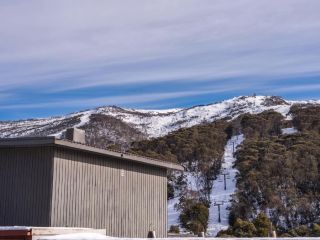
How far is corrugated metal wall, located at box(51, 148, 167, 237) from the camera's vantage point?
625 inches

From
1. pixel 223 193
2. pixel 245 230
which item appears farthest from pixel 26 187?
pixel 223 193

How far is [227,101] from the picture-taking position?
108m

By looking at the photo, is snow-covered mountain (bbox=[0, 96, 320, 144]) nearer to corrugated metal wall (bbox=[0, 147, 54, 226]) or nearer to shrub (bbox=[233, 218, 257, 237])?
shrub (bbox=[233, 218, 257, 237])

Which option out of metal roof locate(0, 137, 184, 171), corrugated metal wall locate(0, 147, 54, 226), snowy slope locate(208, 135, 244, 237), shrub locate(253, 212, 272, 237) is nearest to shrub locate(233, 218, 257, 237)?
shrub locate(253, 212, 272, 237)

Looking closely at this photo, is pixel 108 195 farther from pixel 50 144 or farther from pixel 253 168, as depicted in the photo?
pixel 253 168

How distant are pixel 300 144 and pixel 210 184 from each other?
25.8 ft

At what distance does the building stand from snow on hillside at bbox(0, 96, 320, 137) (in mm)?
67372

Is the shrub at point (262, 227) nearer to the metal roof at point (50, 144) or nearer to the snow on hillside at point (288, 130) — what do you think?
the metal roof at point (50, 144)

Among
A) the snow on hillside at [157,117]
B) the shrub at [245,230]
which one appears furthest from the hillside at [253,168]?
the snow on hillside at [157,117]

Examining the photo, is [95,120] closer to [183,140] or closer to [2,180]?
[183,140]

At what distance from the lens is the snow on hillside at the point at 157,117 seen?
91875 millimetres

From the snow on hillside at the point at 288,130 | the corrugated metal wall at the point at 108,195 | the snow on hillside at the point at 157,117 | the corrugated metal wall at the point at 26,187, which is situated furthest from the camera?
the snow on hillside at the point at 157,117

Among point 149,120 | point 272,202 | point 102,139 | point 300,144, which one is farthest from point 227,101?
point 272,202

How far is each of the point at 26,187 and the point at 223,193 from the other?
90.6ft
